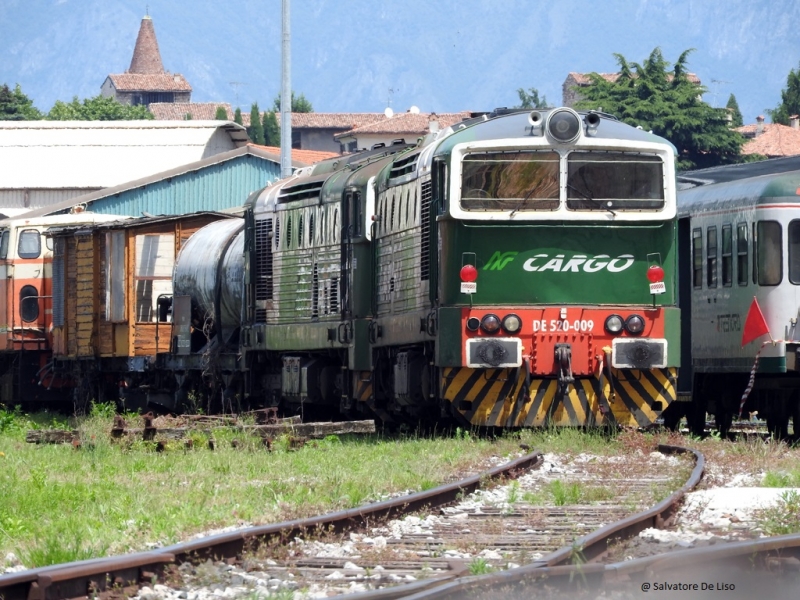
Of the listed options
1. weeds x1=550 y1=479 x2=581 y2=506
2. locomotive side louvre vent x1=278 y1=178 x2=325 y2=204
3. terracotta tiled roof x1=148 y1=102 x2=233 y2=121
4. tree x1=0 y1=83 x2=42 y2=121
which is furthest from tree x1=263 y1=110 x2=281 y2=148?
weeds x1=550 y1=479 x2=581 y2=506

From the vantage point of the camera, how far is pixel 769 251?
1608cm

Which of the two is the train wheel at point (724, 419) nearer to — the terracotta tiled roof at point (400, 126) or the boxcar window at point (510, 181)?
A: the boxcar window at point (510, 181)

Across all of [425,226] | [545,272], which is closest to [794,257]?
[545,272]

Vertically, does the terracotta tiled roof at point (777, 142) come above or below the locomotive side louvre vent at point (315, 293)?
above

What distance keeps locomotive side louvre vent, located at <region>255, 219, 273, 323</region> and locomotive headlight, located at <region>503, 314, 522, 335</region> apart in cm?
635

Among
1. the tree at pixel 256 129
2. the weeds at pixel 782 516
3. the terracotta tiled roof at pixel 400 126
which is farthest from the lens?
the tree at pixel 256 129

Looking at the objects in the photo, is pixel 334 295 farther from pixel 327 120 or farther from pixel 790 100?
pixel 327 120

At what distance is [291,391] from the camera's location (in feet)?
63.3

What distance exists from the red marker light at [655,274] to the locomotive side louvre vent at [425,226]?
2.25m

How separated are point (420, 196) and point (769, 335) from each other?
4102 mm

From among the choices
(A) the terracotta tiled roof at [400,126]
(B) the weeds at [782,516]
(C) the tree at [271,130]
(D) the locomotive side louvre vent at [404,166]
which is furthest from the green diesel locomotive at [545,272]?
(C) the tree at [271,130]

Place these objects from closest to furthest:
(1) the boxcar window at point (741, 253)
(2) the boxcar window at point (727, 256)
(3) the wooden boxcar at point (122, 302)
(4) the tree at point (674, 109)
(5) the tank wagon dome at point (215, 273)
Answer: (1) the boxcar window at point (741, 253) < (2) the boxcar window at point (727, 256) < (5) the tank wagon dome at point (215, 273) < (3) the wooden boxcar at point (122, 302) < (4) the tree at point (674, 109)

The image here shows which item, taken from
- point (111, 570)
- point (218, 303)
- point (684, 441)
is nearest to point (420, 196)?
point (684, 441)

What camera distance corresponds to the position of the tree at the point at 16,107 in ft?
339
